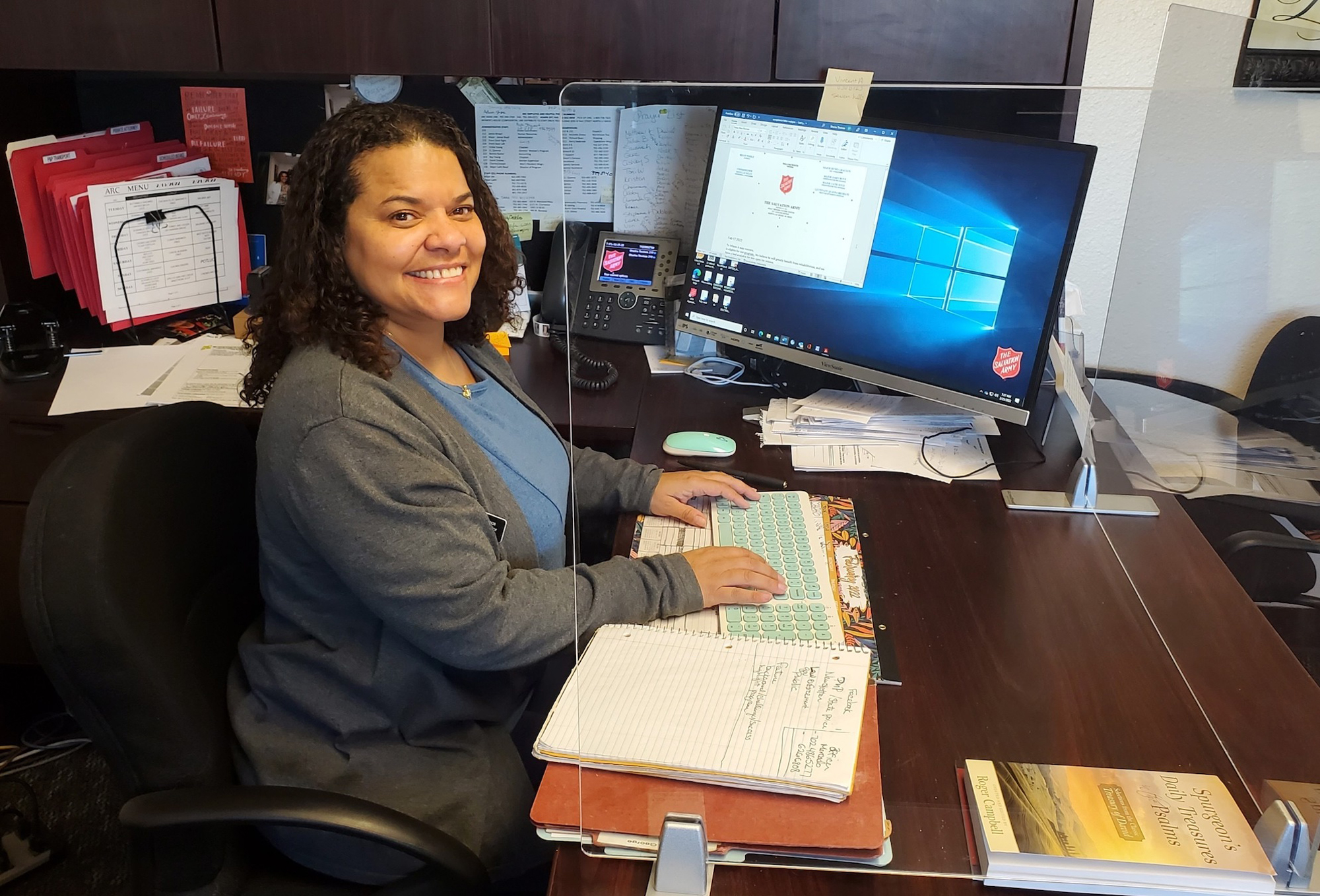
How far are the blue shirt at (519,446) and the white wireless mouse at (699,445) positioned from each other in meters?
0.17

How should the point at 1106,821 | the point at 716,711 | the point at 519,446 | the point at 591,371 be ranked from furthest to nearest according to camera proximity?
the point at 591,371, the point at 519,446, the point at 716,711, the point at 1106,821

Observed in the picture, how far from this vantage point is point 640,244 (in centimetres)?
194

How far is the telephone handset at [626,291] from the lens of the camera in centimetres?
190

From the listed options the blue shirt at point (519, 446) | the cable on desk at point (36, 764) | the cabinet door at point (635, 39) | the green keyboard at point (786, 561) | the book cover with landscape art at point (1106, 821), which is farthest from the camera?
the cable on desk at point (36, 764)

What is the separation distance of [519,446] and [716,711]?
527 mm

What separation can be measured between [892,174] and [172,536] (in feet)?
3.34

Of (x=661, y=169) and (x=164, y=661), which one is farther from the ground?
(x=661, y=169)

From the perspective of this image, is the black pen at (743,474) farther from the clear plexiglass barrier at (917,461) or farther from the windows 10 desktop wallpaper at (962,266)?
the windows 10 desktop wallpaper at (962,266)

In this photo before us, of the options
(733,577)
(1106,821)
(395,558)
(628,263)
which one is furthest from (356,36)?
(1106,821)

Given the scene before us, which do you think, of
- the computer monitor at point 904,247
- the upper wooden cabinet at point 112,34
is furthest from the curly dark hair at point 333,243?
the upper wooden cabinet at point 112,34

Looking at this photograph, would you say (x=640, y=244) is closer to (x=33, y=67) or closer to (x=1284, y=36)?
(x=33, y=67)

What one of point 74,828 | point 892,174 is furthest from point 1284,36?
point 74,828

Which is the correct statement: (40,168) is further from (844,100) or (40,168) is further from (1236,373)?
(1236,373)

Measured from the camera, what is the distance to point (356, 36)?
1.62 m
